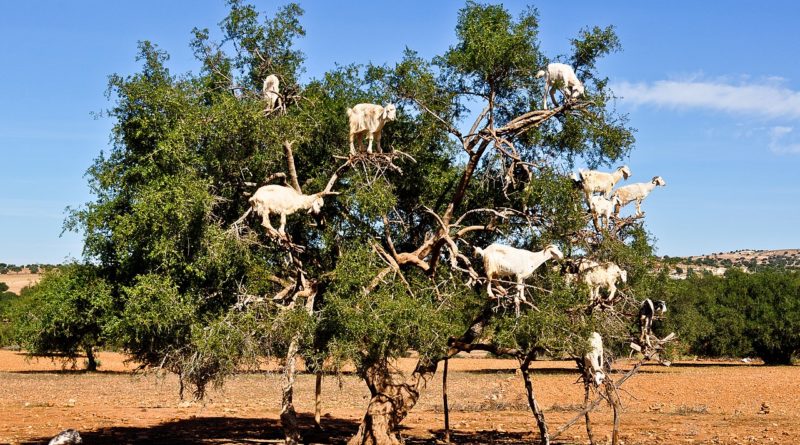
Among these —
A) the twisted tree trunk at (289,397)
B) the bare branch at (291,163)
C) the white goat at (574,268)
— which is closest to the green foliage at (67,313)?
the twisted tree trunk at (289,397)

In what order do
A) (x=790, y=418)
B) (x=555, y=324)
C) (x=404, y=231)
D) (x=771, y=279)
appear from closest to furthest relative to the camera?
(x=555, y=324) → (x=404, y=231) → (x=790, y=418) → (x=771, y=279)

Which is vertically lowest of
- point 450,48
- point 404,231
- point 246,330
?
point 246,330

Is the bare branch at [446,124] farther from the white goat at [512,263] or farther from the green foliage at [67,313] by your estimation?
the green foliage at [67,313]

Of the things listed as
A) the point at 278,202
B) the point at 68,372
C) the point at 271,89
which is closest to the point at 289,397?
the point at 278,202

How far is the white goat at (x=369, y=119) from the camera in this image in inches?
592

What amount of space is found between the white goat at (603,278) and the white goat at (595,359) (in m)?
0.76

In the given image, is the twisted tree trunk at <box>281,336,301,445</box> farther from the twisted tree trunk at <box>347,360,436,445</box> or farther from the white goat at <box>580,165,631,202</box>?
the white goat at <box>580,165,631,202</box>

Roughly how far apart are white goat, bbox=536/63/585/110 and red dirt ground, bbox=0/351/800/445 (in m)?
6.76

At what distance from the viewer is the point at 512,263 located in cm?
1439

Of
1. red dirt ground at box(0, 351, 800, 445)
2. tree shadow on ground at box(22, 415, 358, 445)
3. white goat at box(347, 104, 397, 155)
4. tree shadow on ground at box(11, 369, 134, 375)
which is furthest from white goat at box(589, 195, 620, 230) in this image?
tree shadow on ground at box(11, 369, 134, 375)

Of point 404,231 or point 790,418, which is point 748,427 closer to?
point 790,418

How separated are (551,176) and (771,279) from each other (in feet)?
160

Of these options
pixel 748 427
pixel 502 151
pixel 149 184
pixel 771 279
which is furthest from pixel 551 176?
pixel 771 279

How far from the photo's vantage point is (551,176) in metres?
16.0
